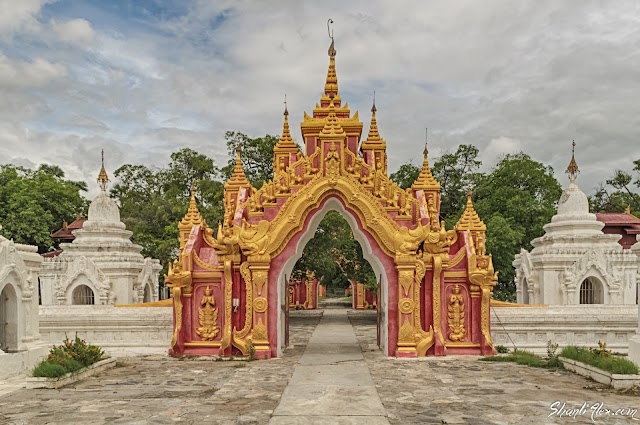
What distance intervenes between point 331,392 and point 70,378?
5575 millimetres

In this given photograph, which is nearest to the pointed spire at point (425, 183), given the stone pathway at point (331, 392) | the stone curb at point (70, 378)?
the stone pathway at point (331, 392)

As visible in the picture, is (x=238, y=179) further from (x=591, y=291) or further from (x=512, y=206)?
(x=512, y=206)

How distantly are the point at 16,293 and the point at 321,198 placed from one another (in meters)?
7.87

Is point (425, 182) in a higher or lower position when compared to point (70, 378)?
higher

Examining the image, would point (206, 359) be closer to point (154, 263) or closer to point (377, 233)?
point (377, 233)

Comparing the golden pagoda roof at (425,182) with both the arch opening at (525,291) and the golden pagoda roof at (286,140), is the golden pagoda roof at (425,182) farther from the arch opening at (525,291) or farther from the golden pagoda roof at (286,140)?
the arch opening at (525,291)

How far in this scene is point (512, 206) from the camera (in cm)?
3500

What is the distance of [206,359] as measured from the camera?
16422 mm

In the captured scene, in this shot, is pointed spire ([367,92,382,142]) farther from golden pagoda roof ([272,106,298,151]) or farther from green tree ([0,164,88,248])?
green tree ([0,164,88,248])

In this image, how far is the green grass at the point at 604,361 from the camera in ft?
39.8

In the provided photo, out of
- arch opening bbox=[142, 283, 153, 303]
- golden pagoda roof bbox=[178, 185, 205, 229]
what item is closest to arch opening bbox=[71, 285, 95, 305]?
arch opening bbox=[142, 283, 153, 303]

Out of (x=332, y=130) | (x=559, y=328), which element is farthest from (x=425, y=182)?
(x=559, y=328)

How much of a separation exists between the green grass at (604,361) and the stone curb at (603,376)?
12 cm

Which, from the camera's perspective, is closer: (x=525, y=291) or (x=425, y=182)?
(x=425, y=182)
